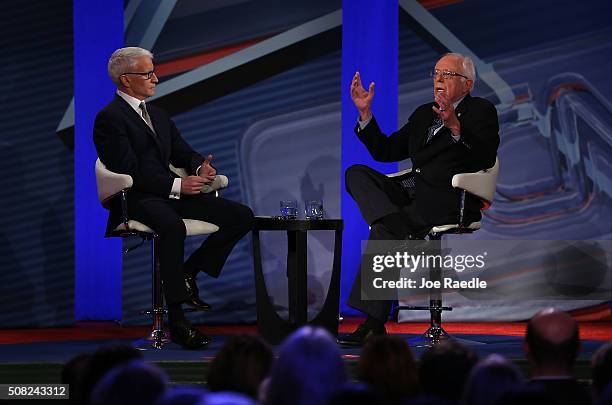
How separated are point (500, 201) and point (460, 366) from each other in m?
4.35

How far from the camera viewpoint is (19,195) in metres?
5.93

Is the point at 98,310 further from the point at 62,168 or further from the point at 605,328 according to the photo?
the point at 605,328

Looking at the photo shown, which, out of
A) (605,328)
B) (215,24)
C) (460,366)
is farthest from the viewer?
(215,24)

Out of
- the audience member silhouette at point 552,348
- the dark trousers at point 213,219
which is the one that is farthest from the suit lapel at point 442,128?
the audience member silhouette at point 552,348

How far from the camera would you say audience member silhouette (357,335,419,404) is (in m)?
1.85

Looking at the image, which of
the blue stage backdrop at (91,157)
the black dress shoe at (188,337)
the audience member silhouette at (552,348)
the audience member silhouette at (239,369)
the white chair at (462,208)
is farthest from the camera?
the blue stage backdrop at (91,157)

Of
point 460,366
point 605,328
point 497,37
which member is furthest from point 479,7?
point 460,366

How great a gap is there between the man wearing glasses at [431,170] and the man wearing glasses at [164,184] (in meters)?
0.65

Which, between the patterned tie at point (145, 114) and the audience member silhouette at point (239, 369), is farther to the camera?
the patterned tie at point (145, 114)

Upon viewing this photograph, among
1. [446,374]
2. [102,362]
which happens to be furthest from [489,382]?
[102,362]

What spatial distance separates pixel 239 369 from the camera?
1.90 metres

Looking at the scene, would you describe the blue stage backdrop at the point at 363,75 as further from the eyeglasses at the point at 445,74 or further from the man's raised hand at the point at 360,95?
the eyeglasses at the point at 445,74

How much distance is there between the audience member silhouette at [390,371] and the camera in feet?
6.07

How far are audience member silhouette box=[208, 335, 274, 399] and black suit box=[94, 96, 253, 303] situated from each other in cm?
260
